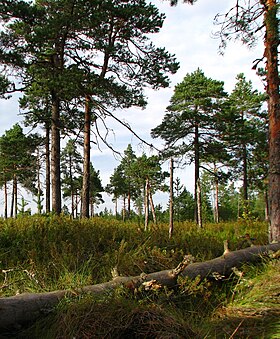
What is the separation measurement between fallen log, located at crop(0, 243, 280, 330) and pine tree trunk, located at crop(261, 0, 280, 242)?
2317 mm

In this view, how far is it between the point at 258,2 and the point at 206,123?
651 inches

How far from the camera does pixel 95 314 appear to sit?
9.55 ft

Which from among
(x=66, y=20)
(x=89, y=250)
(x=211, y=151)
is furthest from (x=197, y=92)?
(x=89, y=250)

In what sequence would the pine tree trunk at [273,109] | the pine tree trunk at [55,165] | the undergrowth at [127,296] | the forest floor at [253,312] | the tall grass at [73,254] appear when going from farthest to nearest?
1. the pine tree trunk at [55,165]
2. the pine tree trunk at [273,109]
3. the tall grass at [73,254]
4. the forest floor at [253,312]
5. the undergrowth at [127,296]

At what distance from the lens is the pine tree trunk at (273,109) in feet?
23.4

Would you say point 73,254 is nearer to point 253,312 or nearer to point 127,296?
point 127,296

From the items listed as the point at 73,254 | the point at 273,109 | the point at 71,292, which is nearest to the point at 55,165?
the point at 73,254

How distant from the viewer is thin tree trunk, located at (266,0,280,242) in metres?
7.12

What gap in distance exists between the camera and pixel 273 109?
7.39m

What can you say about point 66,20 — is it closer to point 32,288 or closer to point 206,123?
point 32,288

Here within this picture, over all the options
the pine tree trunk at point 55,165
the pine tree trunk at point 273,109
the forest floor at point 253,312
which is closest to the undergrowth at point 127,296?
the forest floor at point 253,312

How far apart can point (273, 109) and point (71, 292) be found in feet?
20.3

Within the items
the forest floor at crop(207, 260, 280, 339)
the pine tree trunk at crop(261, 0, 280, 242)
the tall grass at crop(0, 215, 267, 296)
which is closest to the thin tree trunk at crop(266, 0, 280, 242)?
the pine tree trunk at crop(261, 0, 280, 242)

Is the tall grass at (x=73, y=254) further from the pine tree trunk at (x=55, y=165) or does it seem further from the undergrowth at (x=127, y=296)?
the pine tree trunk at (x=55, y=165)
